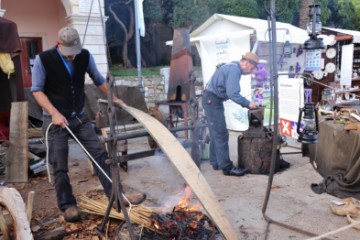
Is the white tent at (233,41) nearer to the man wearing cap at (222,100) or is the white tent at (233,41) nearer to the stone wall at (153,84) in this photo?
the man wearing cap at (222,100)

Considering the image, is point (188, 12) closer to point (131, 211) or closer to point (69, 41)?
point (69, 41)

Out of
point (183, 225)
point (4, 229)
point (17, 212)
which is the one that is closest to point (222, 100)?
point (183, 225)

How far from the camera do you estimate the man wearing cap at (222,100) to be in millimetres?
4992

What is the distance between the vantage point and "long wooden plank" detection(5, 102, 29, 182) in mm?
5148

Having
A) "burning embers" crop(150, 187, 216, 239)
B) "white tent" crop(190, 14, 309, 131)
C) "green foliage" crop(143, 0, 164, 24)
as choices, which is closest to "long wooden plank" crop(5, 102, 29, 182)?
"burning embers" crop(150, 187, 216, 239)

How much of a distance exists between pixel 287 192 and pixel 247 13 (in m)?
13.9

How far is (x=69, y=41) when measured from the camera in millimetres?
3320

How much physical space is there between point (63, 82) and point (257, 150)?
9.78ft

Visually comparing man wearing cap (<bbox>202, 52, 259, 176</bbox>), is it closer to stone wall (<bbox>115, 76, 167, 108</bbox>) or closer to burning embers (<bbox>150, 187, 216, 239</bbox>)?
burning embers (<bbox>150, 187, 216, 239</bbox>)

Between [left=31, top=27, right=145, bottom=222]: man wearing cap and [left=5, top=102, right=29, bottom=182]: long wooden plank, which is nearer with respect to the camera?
[left=31, top=27, right=145, bottom=222]: man wearing cap

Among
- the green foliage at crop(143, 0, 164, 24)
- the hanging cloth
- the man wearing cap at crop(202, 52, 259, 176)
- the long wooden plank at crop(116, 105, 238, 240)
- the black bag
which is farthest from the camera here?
the green foliage at crop(143, 0, 164, 24)

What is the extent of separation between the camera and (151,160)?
6.16m

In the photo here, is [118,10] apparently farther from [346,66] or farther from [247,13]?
[346,66]

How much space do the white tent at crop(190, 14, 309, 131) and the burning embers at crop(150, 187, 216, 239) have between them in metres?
5.22
